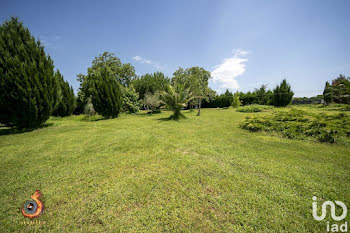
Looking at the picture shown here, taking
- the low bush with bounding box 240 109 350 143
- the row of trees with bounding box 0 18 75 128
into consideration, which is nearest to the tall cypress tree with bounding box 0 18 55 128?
the row of trees with bounding box 0 18 75 128

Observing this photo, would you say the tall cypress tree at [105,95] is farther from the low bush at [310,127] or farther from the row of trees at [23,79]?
the low bush at [310,127]

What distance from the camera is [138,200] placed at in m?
2.34

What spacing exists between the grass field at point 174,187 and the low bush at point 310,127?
845 mm

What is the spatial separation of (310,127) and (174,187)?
23.7 ft

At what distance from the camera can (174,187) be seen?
8.69ft

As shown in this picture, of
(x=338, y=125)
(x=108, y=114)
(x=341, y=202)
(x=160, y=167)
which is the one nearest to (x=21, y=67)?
(x=108, y=114)

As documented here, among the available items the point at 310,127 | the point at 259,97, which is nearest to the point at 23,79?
the point at 310,127

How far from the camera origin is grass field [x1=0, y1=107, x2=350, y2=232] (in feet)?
6.25

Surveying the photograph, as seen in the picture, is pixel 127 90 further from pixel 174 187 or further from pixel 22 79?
pixel 174 187

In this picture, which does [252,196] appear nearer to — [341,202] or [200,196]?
[200,196]

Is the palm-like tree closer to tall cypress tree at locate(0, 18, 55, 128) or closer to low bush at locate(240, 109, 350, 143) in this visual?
low bush at locate(240, 109, 350, 143)

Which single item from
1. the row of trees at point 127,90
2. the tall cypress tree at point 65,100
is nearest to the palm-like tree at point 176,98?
the row of trees at point 127,90

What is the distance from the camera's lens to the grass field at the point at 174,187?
191 cm

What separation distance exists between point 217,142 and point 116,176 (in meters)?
4.17
